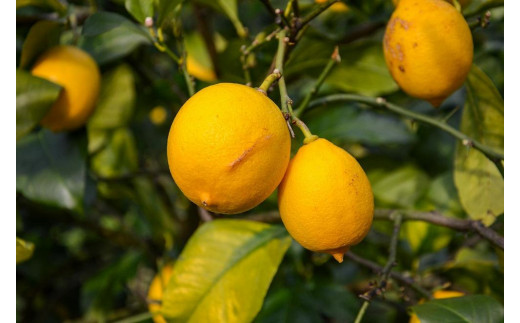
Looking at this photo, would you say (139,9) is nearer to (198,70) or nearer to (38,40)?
(38,40)

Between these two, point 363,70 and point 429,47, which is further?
point 363,70

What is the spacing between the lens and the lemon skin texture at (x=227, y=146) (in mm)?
562

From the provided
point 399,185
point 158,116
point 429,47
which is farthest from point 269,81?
point 158,116

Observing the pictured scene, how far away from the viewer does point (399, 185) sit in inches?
45.7

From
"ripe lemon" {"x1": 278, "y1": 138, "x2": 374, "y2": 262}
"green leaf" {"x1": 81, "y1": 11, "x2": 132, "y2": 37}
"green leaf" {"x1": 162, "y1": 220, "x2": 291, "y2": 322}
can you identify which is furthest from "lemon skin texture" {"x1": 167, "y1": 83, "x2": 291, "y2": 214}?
"green leaf" {"x1": 81, "y1": 11, "x2": 132, "y2": 37}

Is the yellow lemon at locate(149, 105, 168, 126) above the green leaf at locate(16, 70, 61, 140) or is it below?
below

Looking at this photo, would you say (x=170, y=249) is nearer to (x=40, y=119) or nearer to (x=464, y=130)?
(x=40, y=119)

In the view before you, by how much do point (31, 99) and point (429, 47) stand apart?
635mm

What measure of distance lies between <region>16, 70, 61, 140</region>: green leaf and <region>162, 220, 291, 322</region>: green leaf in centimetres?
34

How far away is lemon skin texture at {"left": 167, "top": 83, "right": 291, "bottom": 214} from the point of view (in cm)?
56

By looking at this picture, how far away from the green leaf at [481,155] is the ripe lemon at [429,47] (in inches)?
7.9

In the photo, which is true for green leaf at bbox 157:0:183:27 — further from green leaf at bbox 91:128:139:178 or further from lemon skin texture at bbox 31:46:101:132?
green leaf at bbox 91:128:139:178

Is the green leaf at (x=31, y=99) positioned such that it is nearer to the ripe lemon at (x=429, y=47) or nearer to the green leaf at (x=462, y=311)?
the ripe lemon at (x=429, y=47)
